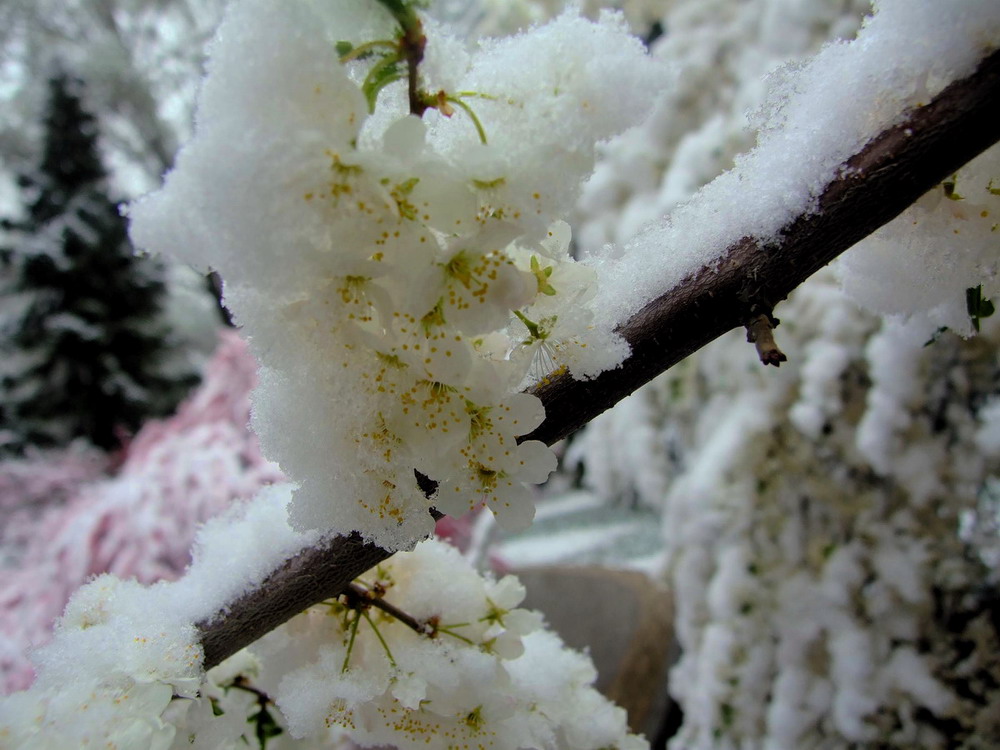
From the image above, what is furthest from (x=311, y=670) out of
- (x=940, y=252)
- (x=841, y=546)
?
(x=841, y=546)

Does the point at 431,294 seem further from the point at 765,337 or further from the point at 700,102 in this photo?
the point at 700,102

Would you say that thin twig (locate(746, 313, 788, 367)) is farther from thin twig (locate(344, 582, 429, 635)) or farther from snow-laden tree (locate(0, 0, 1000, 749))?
thin twig (locate(344, 582, 429, 635))

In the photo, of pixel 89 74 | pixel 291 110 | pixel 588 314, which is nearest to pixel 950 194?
pixel 588 314

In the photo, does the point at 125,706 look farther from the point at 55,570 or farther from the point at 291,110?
the point at 55,570

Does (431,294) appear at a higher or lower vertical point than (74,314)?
lower

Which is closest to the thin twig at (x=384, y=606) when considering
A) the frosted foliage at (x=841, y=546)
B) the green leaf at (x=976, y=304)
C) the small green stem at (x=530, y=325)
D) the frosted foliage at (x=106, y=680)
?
the frosted foliage at (x=106, y=680)

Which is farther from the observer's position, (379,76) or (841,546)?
(841,546)

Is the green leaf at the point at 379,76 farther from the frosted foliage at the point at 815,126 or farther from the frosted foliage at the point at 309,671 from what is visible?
the frosted foliage at the point at 309,671
